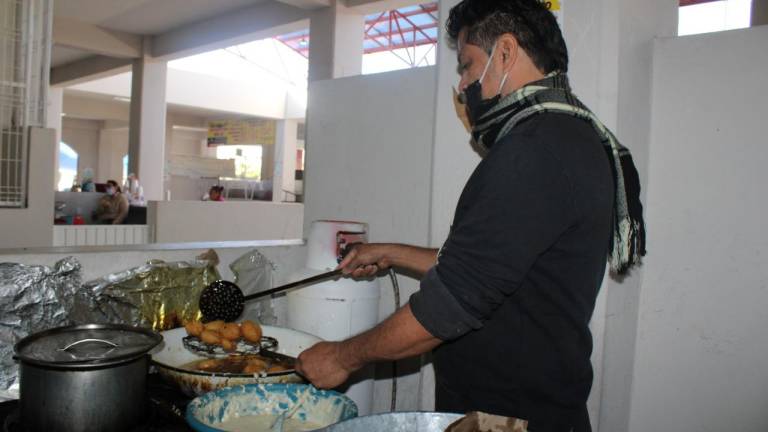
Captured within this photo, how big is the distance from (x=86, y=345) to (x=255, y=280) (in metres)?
0.83

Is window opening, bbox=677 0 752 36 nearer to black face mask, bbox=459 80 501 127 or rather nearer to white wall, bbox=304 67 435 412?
white wall, bbox=304 67 435 412

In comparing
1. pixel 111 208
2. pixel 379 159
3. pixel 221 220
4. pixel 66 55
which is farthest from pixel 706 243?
pixel 66 55

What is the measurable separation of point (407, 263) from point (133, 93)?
319 inches

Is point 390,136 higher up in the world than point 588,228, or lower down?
higher up

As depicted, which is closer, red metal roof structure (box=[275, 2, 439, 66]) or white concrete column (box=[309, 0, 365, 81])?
white concrete column (box=[309, 0, 365, 81])

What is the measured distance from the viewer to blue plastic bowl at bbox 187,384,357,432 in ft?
3.95

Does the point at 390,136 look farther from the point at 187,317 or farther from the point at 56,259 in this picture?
the point at 56,259

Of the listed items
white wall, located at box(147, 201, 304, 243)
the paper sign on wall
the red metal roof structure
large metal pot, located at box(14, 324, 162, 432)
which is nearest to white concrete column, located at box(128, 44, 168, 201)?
the red metal roof structure

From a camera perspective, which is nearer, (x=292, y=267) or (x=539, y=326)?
(x=539, y=326)

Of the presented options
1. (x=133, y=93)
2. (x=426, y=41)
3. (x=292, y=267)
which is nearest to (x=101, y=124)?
(x=133, y=93)

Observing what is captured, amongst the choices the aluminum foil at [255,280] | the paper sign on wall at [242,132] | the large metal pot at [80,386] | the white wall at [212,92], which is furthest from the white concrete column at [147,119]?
the large metal pot at [80,386]

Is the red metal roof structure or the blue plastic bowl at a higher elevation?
the red metal roof structure

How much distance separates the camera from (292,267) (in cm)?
212

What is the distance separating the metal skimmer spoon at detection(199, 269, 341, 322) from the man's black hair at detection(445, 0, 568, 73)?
0.84m
